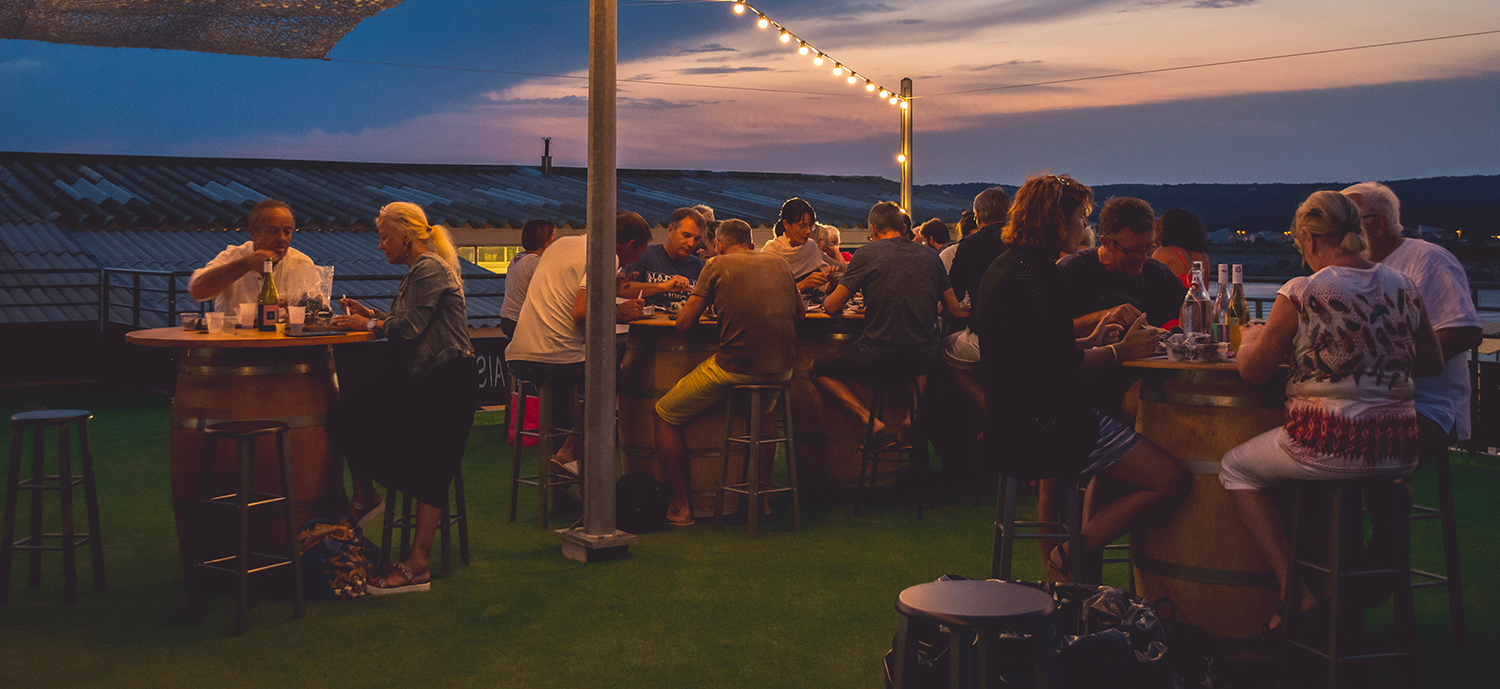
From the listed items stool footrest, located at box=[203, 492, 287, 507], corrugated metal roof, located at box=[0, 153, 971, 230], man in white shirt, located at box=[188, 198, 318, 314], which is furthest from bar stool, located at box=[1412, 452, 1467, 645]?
corrugated metal roof, located at box=[0, 153, 971, 230]

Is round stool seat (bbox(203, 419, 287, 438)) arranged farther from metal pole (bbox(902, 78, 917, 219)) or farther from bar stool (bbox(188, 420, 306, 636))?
metal pole (bbox(902, 78, 917, 219))

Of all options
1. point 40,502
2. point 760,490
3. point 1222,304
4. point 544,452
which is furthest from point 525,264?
point 1222,304

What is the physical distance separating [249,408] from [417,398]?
1.99 feet

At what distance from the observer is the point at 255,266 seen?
458 centimetres

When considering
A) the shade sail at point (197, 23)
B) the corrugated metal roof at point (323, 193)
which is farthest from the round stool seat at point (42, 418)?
the corrugated metal roof at point (323, 193)

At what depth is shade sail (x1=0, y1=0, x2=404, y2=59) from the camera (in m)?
5.55

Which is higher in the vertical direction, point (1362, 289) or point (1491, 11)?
point (1491, 11)

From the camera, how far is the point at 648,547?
511 cm

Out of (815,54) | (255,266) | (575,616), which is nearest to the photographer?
(575,616)

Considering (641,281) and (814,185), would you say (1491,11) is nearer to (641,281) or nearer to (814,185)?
(641,281)

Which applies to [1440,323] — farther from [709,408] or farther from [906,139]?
[906,139]

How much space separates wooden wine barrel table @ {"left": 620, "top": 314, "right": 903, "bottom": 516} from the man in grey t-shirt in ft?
0.57

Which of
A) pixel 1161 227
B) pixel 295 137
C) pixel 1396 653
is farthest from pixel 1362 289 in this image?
pixel 295 137

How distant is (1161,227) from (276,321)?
14.0 feet
